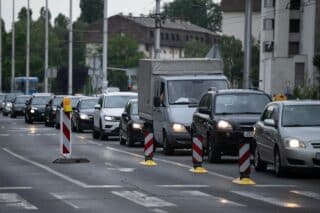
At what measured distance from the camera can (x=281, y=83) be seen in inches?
3600

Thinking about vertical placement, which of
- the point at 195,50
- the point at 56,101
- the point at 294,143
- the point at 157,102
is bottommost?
the point at 56,101

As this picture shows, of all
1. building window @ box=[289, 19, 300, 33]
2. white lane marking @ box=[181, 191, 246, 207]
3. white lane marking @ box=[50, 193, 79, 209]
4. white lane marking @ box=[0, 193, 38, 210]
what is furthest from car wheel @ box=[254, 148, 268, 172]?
building window @ box=[289, 19, 300, 33]

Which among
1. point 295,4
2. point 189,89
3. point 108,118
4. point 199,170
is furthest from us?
point 295,4

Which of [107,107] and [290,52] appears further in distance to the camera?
[290,52]

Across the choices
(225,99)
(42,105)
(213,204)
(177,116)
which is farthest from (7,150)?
(42,105)

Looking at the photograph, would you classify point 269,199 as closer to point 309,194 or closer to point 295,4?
point 309,194

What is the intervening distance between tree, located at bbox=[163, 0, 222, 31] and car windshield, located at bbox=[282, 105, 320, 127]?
131852 millimetres

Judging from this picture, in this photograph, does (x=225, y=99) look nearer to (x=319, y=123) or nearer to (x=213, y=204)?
(x=319, y=123)

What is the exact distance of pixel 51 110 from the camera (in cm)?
5800

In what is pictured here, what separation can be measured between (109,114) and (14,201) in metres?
25.1

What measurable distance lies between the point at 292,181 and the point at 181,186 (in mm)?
2678

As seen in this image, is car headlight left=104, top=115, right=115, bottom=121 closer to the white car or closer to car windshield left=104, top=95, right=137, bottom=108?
the white car

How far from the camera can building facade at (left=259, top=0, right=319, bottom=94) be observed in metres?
88.7

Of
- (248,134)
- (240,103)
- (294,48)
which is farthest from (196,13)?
(248,134)
